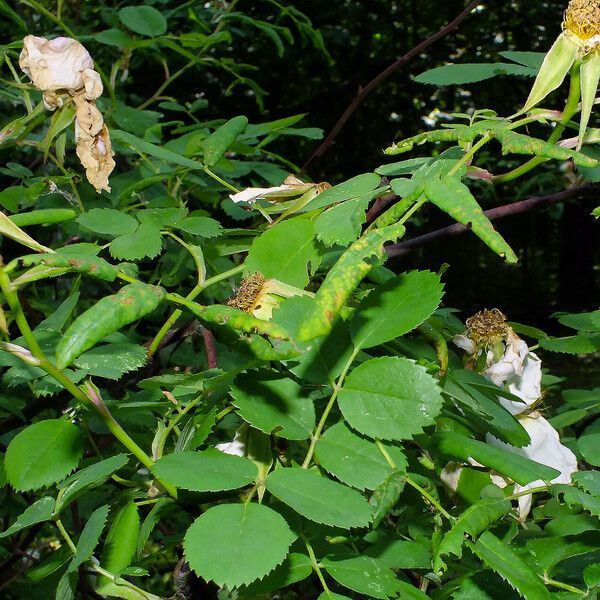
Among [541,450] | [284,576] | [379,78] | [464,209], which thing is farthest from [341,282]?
[379,78]

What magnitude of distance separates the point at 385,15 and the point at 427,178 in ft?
17.2

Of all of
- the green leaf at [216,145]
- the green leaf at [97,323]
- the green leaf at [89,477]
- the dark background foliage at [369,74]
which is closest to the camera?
the green leaf at [97,323]

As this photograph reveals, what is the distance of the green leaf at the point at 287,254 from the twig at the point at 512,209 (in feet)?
0.50

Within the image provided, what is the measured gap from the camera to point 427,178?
487 mm

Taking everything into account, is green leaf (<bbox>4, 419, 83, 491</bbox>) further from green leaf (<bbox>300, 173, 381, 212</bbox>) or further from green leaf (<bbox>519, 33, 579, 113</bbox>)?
green leaf (<bbox>519, 33, 579, 113</bbox>)

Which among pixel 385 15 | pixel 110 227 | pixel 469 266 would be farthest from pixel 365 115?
pixel 110 227

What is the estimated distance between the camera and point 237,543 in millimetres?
400

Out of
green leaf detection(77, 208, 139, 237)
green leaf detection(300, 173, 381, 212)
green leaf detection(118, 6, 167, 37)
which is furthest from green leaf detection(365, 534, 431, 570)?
green leaf detection(118, 6, 167, 37)

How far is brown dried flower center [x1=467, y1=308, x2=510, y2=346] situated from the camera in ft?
2.11

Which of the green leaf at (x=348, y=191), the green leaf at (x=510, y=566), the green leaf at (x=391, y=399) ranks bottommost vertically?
the green leaf at (x=510, y=566)

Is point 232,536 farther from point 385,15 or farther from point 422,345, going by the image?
point 385,15

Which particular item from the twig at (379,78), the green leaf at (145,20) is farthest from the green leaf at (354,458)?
the green leaf at (145,20)

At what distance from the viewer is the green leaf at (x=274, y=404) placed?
459 mm

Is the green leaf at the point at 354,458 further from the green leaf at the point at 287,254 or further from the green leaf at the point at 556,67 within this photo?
the green leaf at the point at 556,67
